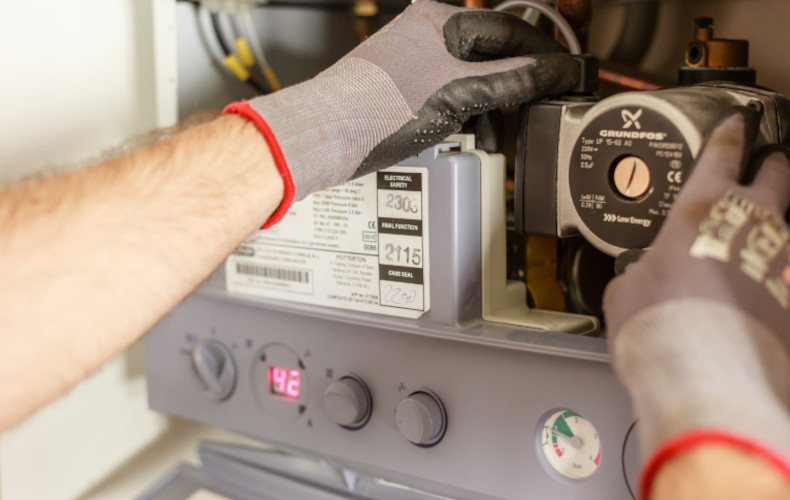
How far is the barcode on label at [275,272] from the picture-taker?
2.45 feet

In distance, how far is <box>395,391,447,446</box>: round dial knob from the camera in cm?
64

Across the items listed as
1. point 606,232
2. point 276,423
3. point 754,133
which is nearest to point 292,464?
point 276,423

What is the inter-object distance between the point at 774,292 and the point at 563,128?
0.28m

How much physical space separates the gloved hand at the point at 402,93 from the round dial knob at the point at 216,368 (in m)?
0.29

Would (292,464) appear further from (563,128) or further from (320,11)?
(320,11)

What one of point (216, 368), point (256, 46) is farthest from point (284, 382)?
point (256, 46)

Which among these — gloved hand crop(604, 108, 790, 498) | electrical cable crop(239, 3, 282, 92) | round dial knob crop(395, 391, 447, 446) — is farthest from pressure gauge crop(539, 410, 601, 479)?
electrical cable crop(239, 3, 282, 92)

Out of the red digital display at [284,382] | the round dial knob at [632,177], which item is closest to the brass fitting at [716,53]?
the round dial knob at [632,177]

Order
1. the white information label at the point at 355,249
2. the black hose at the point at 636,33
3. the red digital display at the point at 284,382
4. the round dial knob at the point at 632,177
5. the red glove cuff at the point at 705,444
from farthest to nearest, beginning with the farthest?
the black hose at the point at 636,33 < the red digital display at the point at 284,382 < the white information label at the point at 355,249 < the round dial knob at the point at 632,177 < the red glove cuff at the point at 705,444

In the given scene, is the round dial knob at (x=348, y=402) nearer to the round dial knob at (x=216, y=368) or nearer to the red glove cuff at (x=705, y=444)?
the round dial knob at (x=216, y=368)

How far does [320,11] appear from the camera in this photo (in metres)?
1.12

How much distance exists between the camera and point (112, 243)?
1.59ft

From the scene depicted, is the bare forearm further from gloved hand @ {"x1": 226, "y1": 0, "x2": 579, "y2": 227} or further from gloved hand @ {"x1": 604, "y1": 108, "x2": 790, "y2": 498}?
gloved hand @ {"x1": 226, "y1": 0, "x2": 579, "y2": 227}

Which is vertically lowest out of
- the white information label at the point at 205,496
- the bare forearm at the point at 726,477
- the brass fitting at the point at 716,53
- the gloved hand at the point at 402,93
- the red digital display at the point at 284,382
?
the white information label at the point at 205,496
